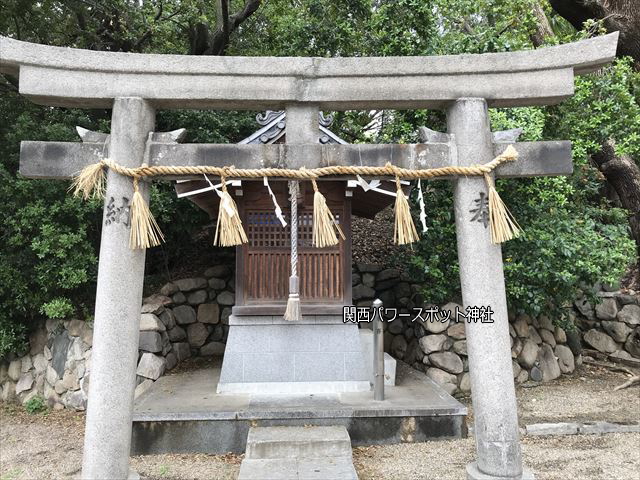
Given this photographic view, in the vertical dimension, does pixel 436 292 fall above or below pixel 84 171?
below

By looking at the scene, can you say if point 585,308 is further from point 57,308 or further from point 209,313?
point 57,308

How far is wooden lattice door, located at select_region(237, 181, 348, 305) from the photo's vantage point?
640 cm

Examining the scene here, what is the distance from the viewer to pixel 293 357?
20.8 feet

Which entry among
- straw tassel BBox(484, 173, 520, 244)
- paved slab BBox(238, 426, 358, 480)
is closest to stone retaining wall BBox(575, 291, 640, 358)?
paved slab BBox(238, 426, 358, 480)

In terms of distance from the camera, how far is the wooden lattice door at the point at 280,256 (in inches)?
252

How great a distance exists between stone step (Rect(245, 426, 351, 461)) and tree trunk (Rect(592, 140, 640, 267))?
7.56m

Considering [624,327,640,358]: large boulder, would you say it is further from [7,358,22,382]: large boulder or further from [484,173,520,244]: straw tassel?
[7,358,22,382]: large boulder

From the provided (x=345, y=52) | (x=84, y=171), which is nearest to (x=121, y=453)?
(x=84, y=171)

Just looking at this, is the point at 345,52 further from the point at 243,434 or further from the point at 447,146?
the point at 243,434

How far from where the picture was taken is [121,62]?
3.46 metres

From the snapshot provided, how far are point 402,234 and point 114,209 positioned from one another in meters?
2.31

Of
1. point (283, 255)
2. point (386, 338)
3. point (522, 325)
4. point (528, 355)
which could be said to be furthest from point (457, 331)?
point (283, 255)

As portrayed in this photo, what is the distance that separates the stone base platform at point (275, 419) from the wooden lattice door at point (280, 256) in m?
1.49

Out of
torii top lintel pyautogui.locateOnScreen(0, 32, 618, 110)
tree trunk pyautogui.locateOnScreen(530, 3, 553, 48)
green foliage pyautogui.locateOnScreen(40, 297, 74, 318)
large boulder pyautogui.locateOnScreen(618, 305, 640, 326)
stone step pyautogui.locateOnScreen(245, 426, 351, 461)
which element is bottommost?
stone step pyautogui.locateOnScreen(245, 426, 351, 461)
